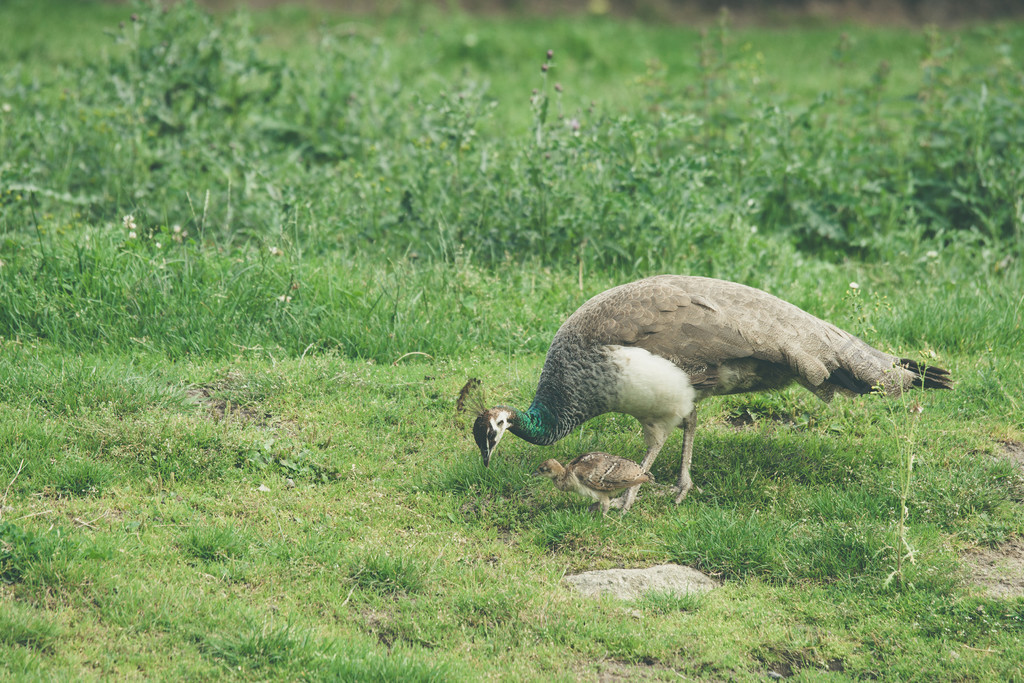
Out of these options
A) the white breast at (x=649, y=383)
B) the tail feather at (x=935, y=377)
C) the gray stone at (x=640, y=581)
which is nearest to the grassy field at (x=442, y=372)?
the gray stone at (x=640, y=581)

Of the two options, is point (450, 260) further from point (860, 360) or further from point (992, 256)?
point (992, 256)

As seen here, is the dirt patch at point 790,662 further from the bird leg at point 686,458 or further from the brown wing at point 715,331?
the brown wing at point 715,331

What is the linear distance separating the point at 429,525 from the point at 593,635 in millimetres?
1192

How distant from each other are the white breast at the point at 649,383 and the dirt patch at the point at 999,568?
1660mm

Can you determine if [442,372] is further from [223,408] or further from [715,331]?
[715,331]

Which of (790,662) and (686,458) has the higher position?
(686,458)

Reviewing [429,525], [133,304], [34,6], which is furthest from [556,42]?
[429,525]

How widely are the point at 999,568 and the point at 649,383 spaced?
1.97m

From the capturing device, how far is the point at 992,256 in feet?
Answer: 27.2

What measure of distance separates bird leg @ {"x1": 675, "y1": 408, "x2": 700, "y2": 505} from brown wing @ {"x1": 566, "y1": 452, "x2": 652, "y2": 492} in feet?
1.35

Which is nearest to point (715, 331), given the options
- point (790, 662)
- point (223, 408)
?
point (790, 662)

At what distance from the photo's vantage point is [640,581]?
4906 mm

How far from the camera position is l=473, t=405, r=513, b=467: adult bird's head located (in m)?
5.44

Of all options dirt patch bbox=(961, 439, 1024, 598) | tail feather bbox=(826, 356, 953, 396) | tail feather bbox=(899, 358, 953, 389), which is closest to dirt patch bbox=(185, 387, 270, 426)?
tail feather bbox=(826, 356, 953, 396)
